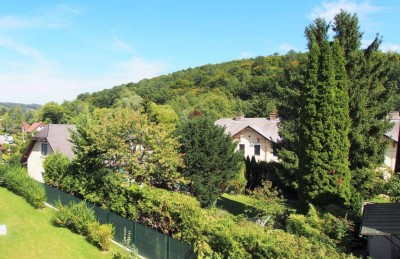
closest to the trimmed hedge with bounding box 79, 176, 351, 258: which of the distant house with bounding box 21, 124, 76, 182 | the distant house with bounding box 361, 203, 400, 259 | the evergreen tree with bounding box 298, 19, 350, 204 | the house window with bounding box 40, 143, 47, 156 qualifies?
the distant house with bounding box 361, 203, 400, 259

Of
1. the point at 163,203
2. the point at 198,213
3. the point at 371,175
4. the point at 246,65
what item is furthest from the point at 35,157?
the point at 246,65

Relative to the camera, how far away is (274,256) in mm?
9445

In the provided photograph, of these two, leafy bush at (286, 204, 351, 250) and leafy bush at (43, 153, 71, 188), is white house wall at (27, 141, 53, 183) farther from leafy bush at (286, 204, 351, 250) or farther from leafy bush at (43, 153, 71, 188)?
leafy bush at (286, 204, 351, 250)

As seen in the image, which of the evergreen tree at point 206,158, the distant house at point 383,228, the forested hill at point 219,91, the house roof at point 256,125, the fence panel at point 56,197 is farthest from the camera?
the forested hill at point 219,91

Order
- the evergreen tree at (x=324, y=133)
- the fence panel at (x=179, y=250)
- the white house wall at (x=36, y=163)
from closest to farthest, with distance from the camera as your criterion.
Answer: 1. the fence panel at (x=179, y=250)
2. the evergreen tree at (x=324, y=133)
3. the white house wall at (x=36, y=163)

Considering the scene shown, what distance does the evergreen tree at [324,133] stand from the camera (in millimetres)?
16578

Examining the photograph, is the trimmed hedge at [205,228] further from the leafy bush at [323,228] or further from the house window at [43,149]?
the house window at [43,149]

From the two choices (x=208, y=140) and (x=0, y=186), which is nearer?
(x=208, y=140)

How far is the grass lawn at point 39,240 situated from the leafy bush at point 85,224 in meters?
0.31

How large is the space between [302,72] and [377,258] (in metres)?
17.0

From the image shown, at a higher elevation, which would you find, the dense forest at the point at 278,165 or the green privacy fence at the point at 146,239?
the dense forest at the point at 278,165

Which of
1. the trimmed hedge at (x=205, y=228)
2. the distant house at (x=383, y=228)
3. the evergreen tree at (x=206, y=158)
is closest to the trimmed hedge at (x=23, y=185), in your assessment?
the trimmed hedge at (x=205, y=228)

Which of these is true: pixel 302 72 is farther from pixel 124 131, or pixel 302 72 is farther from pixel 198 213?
pixel 198 213

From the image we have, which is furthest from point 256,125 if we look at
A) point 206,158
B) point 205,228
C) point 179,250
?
point 205,228
